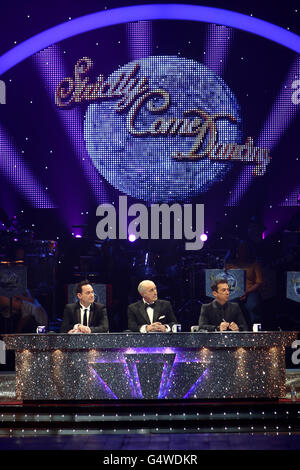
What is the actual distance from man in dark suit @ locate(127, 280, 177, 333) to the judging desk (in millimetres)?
557

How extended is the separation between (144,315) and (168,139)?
9.51ft

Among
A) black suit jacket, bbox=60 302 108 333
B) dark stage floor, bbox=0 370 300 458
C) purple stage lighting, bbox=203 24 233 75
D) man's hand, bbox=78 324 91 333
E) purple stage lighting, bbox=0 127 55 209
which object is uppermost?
purple stage lighting, bbox=203 24 233 75

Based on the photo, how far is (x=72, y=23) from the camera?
995 cm

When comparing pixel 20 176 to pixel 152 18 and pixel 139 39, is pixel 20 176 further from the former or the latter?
pixel 152 18

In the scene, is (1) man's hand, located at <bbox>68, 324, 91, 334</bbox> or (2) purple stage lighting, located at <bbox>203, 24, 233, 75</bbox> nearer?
(1) man's hand, located at <bbox>68, 324, 91, 334</bbox>

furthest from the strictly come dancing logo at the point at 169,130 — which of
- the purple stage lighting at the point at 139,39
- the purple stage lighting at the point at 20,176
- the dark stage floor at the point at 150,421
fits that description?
the dark stage floor at the point at 150,421

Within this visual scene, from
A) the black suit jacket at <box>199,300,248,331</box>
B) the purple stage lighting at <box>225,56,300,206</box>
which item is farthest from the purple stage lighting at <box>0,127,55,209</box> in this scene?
the black suit jacket at <box>199,300,248,331</box>

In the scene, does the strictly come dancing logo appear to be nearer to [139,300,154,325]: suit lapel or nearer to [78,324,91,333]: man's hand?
[139,300,154,325]: suit lapel

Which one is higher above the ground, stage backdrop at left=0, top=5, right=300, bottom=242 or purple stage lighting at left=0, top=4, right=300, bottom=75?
purple stage lighting at left=0, top=4, right=300, bottom=75

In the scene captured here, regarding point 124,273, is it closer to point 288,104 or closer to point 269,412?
point 288,104

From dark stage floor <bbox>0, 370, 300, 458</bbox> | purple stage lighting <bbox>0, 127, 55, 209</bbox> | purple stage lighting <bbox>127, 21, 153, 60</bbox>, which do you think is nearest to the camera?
dark stage floor <bbox>0, 370, 300, 458</bbox>

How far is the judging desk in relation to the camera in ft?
23.1

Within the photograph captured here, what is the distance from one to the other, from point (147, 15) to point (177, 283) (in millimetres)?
3372
